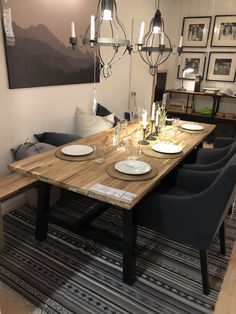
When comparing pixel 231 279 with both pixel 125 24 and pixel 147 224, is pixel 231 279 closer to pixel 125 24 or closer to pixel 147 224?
pixel 147 224

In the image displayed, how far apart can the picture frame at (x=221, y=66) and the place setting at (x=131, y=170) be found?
12.3ft

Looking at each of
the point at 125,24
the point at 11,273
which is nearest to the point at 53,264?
the point at 11,273

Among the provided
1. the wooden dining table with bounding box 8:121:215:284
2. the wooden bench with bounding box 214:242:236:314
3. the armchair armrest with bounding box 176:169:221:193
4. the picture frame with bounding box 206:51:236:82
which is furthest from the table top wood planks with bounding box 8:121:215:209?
the picture frame with bounding box 206:51:236:82

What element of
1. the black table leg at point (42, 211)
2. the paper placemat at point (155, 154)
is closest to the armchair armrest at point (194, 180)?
the paper placemat at point (155, 154)

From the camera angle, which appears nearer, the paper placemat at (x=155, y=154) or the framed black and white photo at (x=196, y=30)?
the paper placemat at (x=155, y=154)

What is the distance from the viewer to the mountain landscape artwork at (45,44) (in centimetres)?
231

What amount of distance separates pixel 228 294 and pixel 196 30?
15.1 feet

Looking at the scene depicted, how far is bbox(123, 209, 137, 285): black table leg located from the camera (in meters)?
1.66

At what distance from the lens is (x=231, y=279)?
6.16 ft

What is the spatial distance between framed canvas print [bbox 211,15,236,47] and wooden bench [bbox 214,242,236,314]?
4.04m

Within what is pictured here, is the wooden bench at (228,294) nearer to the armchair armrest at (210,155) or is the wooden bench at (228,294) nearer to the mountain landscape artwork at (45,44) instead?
the armchair armrest at (210,155)

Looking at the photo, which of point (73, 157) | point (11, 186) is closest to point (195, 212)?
point (73, 157)

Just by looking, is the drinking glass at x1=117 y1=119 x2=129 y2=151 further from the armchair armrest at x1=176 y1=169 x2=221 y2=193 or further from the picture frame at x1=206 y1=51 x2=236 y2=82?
the picture frame at x1=206 y1=51 x2=236 y2=82

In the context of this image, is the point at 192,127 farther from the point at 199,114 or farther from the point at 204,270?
the point at 199,114
